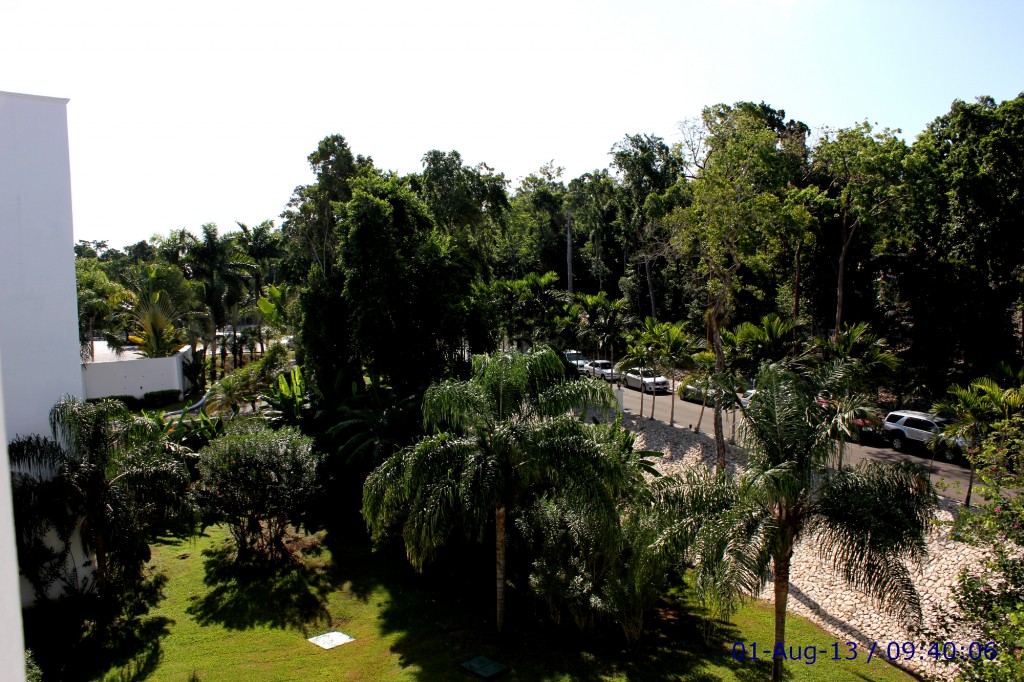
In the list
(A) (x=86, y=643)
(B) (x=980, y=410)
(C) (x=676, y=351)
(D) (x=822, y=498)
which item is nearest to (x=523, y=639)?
(D) (x=822, y=498)

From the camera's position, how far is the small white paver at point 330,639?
38.6 ft

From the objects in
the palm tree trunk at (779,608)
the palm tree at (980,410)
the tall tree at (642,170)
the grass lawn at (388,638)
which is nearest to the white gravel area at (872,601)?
the grass lawn at (388,638)

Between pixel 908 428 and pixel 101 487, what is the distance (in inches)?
780

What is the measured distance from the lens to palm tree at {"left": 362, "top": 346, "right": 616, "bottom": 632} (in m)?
11.0

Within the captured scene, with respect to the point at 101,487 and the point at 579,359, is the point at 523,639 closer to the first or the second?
the point at 101,487

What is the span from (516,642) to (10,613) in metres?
10.4

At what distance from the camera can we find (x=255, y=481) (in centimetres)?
1428

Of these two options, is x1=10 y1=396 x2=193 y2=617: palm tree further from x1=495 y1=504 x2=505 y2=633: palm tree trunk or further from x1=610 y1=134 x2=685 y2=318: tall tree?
x1=610 y1=134 x2=685 y2=318: tall tree

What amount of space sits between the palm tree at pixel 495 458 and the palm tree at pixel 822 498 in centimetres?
251

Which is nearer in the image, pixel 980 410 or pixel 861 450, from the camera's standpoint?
pixel 980 410

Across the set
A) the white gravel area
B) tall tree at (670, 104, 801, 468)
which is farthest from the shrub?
the white gravel area

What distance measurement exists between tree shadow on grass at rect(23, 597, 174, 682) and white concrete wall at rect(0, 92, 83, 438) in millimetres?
3124

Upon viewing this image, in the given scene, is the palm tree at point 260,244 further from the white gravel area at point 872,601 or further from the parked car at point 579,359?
the white gravel area at point 872,601

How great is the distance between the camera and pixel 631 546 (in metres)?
11.4
